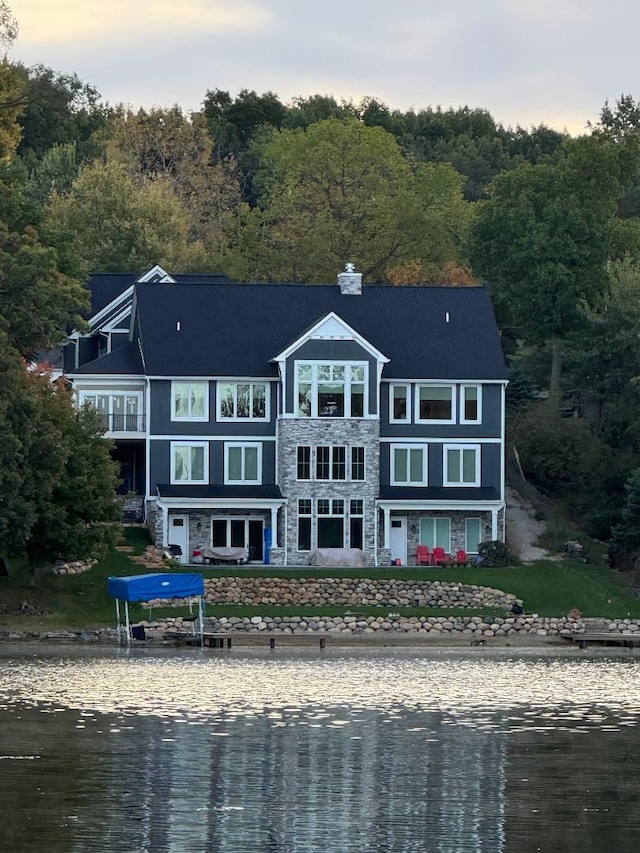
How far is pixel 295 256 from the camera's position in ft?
296

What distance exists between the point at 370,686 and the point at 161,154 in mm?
77298

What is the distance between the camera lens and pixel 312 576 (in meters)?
63.6

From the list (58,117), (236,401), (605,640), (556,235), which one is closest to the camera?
(605,640)

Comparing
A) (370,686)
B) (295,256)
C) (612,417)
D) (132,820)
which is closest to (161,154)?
(295,256)

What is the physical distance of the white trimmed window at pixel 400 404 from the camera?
71375 mm

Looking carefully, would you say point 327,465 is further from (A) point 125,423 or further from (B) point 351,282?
(B) point 351,282

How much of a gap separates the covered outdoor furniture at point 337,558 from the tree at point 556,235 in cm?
1750

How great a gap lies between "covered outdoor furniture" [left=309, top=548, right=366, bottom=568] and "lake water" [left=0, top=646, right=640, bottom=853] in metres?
15.6

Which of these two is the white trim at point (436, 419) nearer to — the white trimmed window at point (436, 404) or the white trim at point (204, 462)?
the white trimmed window at point (436, 404)

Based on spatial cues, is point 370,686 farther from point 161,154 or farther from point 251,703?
point 161,154

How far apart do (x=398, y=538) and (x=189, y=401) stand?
9.27 m

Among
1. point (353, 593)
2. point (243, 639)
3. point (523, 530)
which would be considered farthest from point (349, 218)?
point (243, 639)

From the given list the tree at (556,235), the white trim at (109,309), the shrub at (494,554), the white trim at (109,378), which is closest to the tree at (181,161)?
the tree at (556,235)

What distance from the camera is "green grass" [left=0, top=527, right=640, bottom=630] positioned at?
5856 cm
